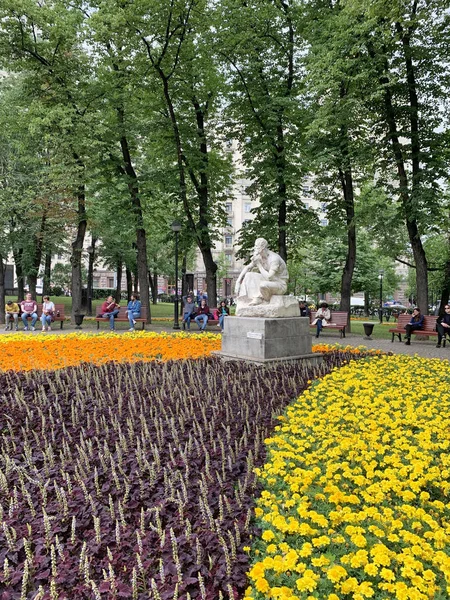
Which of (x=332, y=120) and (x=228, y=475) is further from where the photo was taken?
(x=332, y=120)

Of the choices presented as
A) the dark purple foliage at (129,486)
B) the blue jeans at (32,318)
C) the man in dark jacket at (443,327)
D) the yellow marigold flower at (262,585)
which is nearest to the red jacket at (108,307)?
the blue jeans at (32,318)

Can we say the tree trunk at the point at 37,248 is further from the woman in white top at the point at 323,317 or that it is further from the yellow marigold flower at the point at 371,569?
the yellow marigold flower at the point at 371,569

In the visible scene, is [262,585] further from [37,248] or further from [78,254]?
[37,248]

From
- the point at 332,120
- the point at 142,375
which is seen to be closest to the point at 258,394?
the point at 142,375

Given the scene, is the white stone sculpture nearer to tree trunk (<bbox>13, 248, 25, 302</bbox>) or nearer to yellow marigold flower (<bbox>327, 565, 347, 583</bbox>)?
yellow marigold flower (<bbox>327, 565, 347, 583</bbox>)

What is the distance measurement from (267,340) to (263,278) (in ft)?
4.66

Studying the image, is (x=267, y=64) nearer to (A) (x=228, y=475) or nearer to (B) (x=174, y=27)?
(B) (x=174, y=27)

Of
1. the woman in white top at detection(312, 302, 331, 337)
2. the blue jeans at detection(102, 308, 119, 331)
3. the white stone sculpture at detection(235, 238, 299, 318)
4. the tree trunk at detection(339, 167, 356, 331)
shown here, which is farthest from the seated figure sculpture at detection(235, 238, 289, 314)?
the tree trunk at detection(339, 167, 356, 331)

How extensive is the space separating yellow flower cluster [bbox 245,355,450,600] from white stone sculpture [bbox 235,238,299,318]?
329 centimetres

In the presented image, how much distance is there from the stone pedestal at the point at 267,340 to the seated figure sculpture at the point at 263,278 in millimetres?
565

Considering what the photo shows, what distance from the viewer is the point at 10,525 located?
3305 millimetres

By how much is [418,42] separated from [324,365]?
13193 mm

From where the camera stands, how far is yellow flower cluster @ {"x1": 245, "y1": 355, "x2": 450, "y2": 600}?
2.50 meters

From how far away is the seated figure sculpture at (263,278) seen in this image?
9.50 m
